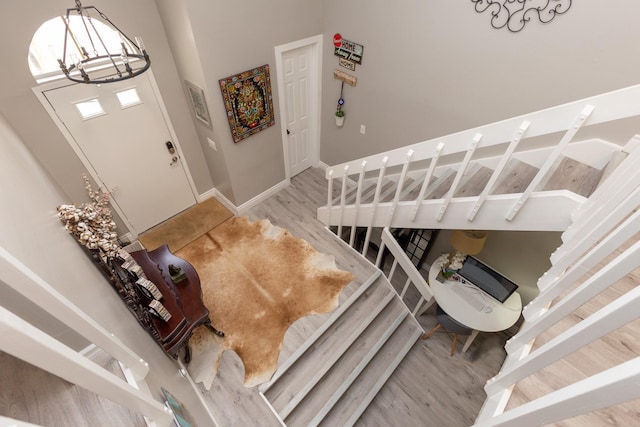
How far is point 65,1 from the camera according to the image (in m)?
2.40

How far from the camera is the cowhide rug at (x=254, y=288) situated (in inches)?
111

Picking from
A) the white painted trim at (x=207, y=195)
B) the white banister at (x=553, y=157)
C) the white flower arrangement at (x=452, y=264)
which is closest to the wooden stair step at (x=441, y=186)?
the white banister at (x=553, y=157)

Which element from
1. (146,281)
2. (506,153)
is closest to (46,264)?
(146,281)

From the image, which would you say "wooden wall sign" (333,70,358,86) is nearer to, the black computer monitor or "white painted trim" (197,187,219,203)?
"white painted trim" (197,187,219,203)

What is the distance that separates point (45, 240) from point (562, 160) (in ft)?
12.1

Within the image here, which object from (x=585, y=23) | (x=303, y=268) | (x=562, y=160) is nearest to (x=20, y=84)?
(x=303, y=268)

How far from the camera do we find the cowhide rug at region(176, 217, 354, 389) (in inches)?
111

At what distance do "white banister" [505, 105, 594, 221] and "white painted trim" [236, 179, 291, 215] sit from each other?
332 centimetres

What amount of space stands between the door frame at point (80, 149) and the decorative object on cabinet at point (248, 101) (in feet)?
2.77

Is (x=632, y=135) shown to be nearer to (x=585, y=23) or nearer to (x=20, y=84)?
(x=585, y=23)

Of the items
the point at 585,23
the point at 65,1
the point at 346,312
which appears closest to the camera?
the point at 585,23

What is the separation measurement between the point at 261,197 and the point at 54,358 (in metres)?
3.89

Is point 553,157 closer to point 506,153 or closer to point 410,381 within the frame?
point 506,153

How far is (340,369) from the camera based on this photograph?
289 cm
